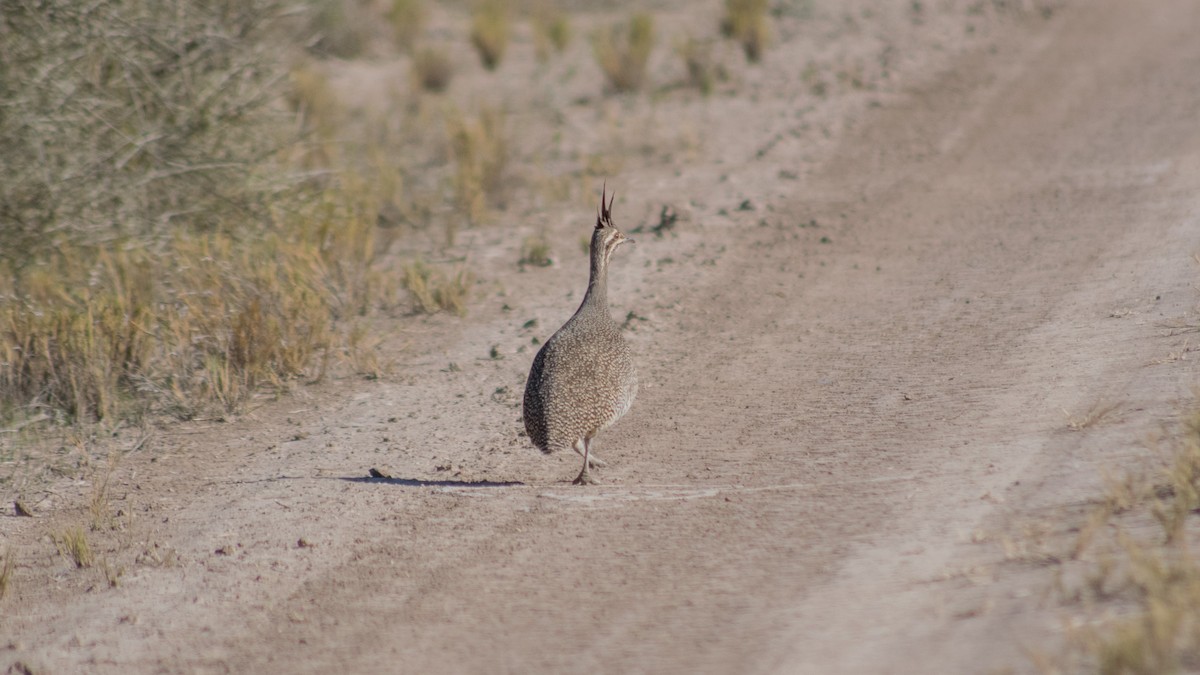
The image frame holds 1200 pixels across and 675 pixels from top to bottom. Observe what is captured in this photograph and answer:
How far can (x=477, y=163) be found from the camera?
39.8 feet

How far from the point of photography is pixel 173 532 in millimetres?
6219

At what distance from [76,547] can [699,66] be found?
1076 centimetres

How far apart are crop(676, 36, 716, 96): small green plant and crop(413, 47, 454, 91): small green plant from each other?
9.26ft

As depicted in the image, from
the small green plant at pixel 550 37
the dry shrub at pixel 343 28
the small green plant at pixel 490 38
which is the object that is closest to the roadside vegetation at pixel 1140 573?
the small green plant at pixel 550 37

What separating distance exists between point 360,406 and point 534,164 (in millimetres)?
5821

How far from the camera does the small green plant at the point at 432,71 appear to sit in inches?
644

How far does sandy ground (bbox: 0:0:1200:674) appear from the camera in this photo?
4773mm

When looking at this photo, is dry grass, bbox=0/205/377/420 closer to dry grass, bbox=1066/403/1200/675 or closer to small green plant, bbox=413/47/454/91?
dry grass, bbox=1066/403/1200/675

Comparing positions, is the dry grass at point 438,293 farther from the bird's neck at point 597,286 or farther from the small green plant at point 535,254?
the bird's neck at point 597,286

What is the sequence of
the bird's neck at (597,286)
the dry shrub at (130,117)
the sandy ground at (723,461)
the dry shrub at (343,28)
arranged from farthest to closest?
the dry shrub at (343,28) → the dry shrub at (130,117) → the bird's neck at (597,286) → the sandy ground at (723,461)

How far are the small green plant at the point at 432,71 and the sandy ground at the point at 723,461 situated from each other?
520cm

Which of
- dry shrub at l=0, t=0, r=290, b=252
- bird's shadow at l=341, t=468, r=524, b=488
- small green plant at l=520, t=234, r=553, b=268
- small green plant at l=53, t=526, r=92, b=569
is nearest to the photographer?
small green plant at l=53, t=526, r=92, b=569

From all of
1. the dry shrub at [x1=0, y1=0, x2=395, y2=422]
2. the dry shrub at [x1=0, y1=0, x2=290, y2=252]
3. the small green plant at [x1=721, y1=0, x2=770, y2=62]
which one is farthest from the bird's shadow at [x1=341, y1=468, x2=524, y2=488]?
the small green plant at [x1=721, y1=0, x2=770, y2=62]

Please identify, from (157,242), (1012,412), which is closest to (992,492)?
(1012,412)
